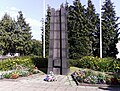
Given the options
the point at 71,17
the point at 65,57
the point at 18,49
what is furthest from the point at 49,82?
the point at 18,49

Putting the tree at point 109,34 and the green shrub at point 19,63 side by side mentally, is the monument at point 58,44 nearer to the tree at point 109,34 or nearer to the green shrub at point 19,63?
the green shrub at point 19,63

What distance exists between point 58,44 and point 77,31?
15264 mm

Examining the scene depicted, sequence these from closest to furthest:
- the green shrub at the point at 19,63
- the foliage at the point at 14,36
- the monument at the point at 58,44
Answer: the monument at the point at 58,44, the green shrub at the point at 19,63, the foliage at the point at 14,36

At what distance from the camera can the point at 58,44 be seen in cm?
1719

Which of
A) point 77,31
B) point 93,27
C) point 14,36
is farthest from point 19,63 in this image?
point 14,36

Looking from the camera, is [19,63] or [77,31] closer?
[19,63]

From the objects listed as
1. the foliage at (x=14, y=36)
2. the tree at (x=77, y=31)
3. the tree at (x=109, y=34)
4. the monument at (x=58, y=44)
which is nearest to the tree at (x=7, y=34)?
the foliage at (x=14, y=36)

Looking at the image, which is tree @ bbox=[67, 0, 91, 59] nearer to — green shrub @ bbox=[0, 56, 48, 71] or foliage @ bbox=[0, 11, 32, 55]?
green shrub @ bbox=[0, 56, 48, 71]

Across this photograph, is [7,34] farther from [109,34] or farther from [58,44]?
[58,44]

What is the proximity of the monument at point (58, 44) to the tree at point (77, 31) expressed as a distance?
43.4ft

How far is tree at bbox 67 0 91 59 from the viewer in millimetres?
30723

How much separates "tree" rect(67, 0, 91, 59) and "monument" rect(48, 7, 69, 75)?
1322 centimetres

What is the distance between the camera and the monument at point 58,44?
662 inches

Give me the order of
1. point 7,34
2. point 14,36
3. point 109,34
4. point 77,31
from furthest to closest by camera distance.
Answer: point 14,36 → point 7,34 → point 109,34 → point 77,31
